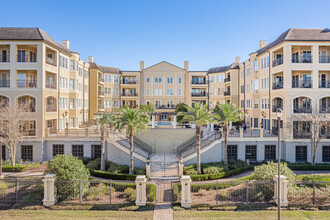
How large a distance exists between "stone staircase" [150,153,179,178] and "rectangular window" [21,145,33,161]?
14.5 m

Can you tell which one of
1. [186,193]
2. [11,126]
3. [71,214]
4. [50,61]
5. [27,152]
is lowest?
[71,214]

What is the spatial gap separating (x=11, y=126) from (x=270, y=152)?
29.2 metres

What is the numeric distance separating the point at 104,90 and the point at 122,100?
453 cm

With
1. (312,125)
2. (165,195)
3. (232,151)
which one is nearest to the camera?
(165,195)

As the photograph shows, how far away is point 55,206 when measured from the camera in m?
15.0

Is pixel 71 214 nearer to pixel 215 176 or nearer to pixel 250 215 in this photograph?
pixel 250 215

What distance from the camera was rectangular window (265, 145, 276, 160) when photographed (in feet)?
87.5

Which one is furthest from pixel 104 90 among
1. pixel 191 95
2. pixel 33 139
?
pixel 33 139

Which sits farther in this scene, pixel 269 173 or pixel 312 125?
pixel 312 125

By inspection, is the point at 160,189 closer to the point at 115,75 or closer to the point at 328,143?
the point at 328,143

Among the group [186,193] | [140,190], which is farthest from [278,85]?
[140,190]

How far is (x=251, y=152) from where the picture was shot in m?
26.6

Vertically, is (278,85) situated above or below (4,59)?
below

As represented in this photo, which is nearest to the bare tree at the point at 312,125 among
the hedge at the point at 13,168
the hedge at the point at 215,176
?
the hedge at the point at 215,176
